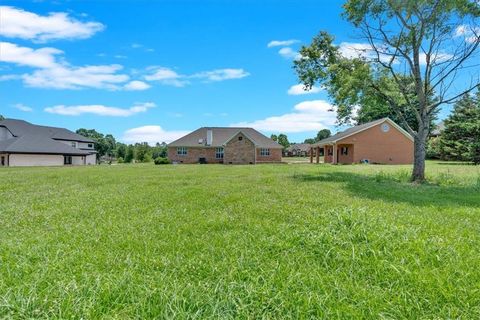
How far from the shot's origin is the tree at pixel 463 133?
98.3 feet

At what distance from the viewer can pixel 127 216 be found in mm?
6195

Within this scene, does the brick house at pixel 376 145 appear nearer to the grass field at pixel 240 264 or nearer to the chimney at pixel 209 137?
the chimney at pixel 209 137

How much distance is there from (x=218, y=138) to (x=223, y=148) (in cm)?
293

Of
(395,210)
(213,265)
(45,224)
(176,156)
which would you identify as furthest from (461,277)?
(176,156)

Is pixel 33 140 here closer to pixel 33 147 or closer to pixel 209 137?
pixel 33 147

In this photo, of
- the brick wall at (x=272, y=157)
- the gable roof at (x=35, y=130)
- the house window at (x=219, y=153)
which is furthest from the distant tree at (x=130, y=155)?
the brick wall at (x=272, y=157)

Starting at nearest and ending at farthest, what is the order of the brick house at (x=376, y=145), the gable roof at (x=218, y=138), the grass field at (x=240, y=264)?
1. the grass field at (x=240, y=264)
2. the brick house at (x=376, y=145)
3. the gable roof at (x=218, y=138)

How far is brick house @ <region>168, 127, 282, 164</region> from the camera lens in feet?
132

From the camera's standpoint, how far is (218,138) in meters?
43.6

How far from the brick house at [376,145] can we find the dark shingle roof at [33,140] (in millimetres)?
36298

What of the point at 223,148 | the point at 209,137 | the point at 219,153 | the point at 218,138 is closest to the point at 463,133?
the point at 223,148

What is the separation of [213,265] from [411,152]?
120 feet

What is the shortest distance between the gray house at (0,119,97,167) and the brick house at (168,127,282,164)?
15.9 metres

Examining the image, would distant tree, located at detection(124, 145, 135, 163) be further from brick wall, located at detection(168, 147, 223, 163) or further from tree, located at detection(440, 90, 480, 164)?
tree, located at detection(440, 90, 480, 164)
